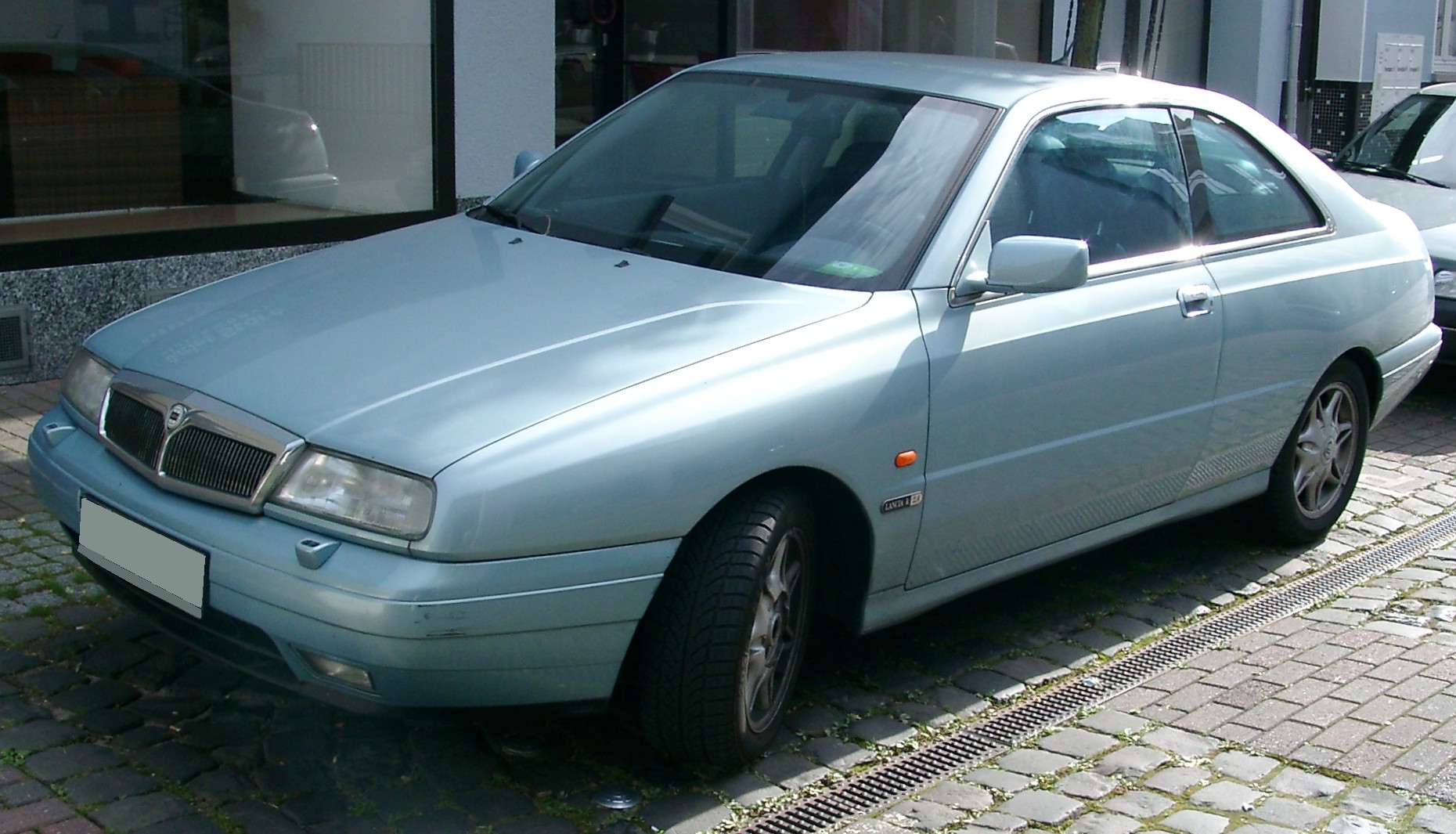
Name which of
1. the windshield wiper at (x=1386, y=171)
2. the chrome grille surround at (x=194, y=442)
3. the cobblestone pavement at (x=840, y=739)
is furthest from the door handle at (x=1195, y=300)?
the windshield wiper at (x=1386, y=171)

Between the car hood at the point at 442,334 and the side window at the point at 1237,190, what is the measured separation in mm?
1662

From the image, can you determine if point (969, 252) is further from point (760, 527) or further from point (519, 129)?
point (519, 129)

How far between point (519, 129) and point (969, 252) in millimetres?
5526

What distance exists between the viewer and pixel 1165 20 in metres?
15.4

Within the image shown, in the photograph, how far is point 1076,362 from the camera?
176 inches

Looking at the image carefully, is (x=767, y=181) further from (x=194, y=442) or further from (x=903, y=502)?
(x=194, y=442)

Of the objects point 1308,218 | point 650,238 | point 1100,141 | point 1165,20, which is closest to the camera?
point 650,238

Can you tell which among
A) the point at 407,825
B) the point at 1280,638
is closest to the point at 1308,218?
the point at 1280,638

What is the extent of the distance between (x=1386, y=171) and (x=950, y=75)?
5.83m

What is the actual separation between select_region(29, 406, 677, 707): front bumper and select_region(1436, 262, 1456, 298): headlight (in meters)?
6.14

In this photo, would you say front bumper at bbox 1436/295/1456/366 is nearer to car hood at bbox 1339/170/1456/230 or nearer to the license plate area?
car hood at bbox 1339/170/1456/230

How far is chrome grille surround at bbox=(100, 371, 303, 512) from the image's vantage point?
3410mm

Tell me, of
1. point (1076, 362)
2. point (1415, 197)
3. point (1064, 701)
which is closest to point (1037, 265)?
point (1076, 362)

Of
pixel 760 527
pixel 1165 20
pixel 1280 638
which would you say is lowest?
pixel 1280 638
